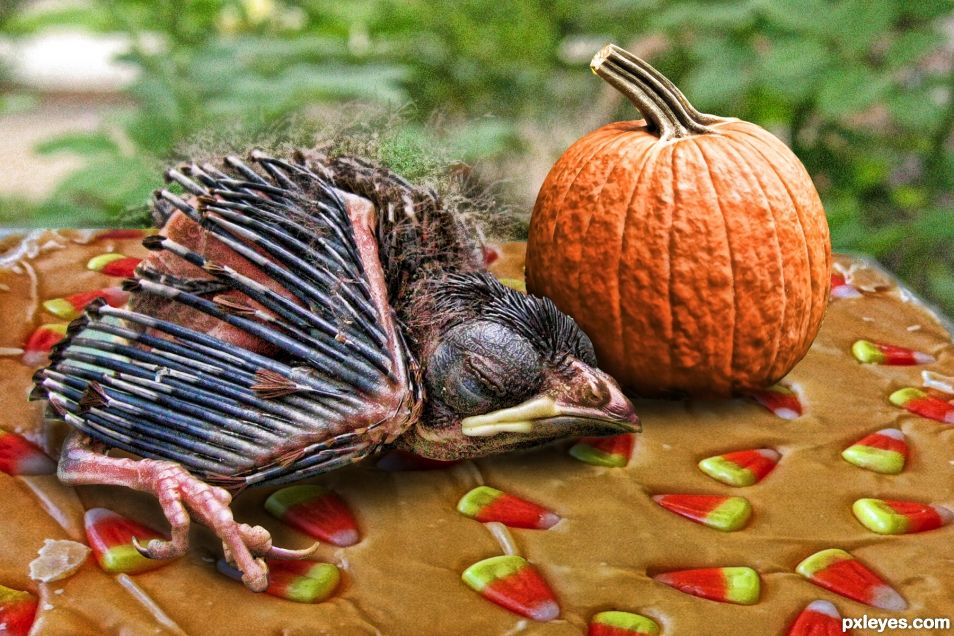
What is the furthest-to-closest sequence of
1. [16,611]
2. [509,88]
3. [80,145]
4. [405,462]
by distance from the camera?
[509,88]
[80,145]
[405,462]
[16,611]

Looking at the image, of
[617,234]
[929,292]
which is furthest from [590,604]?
[929,292]

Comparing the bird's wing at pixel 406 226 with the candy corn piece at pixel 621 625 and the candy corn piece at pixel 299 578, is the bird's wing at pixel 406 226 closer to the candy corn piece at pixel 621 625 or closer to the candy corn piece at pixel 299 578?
the candy corn piece at pixel 299 578

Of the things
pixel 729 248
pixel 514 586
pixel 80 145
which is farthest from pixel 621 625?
pixel 80 145

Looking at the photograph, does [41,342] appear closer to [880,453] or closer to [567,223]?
[567,223]

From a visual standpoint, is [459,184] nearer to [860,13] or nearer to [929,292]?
[860,13]

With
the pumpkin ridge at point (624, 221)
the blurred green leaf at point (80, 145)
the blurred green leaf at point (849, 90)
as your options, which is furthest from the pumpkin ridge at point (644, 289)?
the blurred green leaf at point (80, 145)

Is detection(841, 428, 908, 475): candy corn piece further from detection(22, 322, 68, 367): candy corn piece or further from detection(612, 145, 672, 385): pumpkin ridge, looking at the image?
detection(22, 322, 68, 367): candy corn piece
